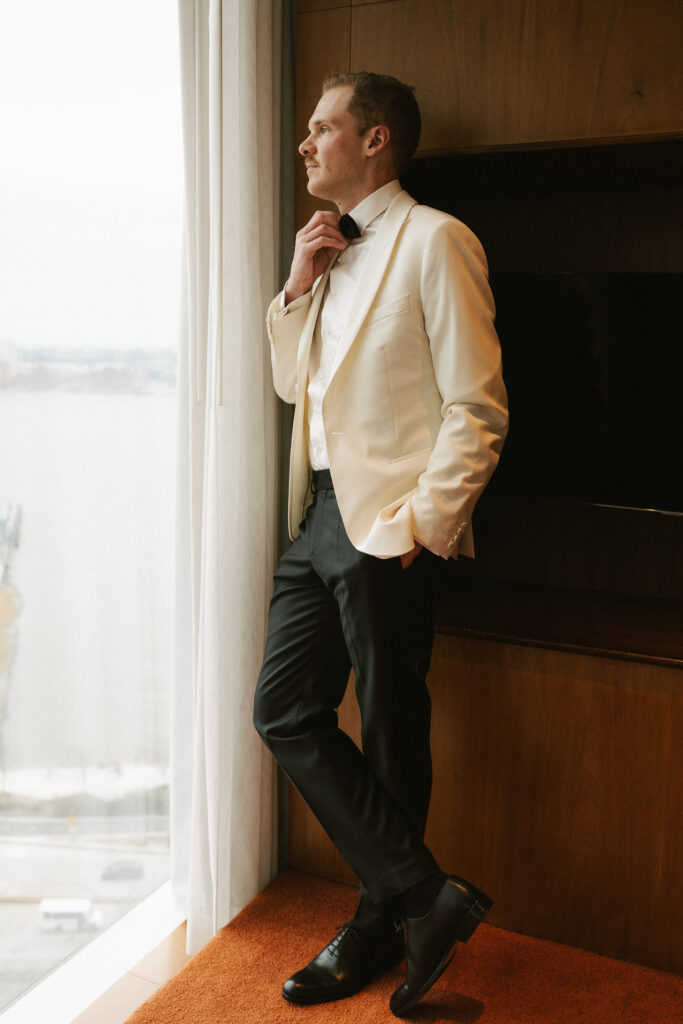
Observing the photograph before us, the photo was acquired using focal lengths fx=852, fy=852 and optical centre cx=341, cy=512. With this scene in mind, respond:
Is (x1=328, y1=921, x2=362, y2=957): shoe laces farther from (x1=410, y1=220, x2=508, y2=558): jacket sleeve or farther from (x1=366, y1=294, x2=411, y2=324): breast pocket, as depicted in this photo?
(x1=366, y1=294, x2=411, y2=324): breast pocket

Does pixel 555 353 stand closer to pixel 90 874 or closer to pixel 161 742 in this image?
pixel 161 742

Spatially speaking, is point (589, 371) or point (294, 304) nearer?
point (294, 304)

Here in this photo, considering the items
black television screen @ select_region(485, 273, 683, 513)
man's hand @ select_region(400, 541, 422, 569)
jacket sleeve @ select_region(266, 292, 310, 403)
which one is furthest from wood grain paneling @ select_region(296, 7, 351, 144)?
man's hand @ select_region(400, 541, 422, 569)

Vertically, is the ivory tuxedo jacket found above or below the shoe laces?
above

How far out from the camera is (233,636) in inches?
74.9

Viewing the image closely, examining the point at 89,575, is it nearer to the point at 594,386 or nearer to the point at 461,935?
the point at 461,935

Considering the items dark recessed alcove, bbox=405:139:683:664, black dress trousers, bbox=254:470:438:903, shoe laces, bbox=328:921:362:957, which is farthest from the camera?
dark recessed alcove, bbox=405:139:683:664

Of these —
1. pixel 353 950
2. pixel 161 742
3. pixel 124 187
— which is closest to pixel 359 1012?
pixel 353 950

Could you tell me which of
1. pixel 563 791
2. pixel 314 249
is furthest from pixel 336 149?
pixel 563 791

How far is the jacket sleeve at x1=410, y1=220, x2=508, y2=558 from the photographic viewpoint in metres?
1.53

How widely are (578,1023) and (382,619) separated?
0.87 metres

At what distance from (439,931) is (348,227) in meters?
1.37

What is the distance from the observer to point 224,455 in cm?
185

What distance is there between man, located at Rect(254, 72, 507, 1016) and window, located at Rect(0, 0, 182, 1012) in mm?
341
